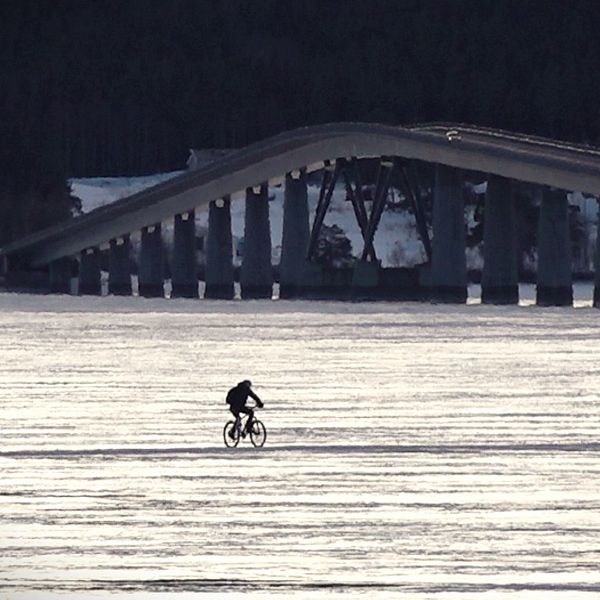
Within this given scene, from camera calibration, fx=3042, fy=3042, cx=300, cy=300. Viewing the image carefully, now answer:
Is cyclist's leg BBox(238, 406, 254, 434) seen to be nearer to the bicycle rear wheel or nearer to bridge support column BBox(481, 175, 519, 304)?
the bicycle rear wheel

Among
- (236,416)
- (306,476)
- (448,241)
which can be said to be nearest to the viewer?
(306,476)

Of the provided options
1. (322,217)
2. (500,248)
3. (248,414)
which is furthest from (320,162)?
(248,414)

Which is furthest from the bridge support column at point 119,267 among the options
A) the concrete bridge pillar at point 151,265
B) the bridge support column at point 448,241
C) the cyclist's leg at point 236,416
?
the cyclist's leg at point 236,416

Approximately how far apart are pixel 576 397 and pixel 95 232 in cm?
11329

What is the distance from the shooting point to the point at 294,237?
147375 mm

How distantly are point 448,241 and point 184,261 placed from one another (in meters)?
27.4

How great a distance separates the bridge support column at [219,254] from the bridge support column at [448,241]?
48.9 feet

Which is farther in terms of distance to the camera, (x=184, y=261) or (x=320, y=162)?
(x=184, y=261)

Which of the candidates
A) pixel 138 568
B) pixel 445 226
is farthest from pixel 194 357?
pixel 445 226

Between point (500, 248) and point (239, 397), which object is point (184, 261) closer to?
point (500, 248)

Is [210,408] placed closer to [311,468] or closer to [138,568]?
[311,468]

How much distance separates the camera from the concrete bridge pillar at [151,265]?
158750 millimetres

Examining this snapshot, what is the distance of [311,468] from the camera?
3697 cm

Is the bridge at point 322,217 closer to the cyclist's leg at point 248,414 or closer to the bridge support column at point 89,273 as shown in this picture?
the bridge support column at point 89,273
